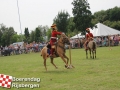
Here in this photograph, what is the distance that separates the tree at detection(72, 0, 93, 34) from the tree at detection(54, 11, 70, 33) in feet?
23.4

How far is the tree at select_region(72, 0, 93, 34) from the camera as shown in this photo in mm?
58312

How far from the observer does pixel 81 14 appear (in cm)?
5900

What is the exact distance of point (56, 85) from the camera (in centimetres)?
Result: 1056

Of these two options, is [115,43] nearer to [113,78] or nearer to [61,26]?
[61,26]

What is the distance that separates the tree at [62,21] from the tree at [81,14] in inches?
281

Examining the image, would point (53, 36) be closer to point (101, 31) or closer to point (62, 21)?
point (101, 31)

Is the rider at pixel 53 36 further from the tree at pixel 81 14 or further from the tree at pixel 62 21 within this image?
the tree at pixel 62 21

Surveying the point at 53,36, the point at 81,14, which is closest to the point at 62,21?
the point at 81,14

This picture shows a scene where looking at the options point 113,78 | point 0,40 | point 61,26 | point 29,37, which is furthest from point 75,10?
point 113,78

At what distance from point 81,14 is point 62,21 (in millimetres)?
9146

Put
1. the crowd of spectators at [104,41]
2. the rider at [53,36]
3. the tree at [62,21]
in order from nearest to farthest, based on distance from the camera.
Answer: the rider at [53,36] < the crowd of spectators at [104,41] < the tree at [62,21]

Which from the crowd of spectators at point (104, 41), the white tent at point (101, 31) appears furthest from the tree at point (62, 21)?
the crowd of spectators at point (104, 41)

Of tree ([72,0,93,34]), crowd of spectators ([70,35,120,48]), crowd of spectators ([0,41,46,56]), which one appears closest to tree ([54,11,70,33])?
tree ([72,0,93,34])

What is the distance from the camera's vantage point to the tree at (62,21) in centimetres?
6631
